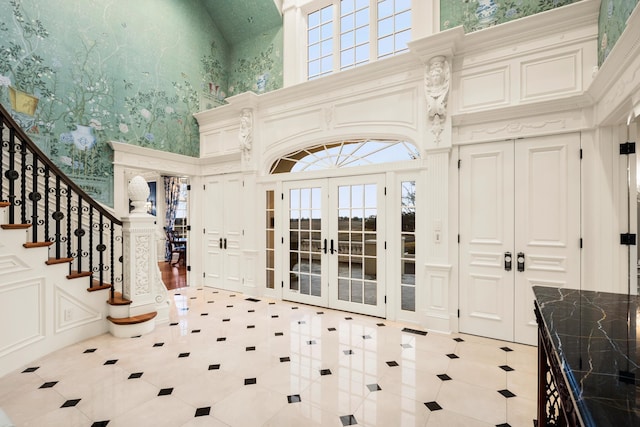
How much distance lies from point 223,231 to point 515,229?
16.2 ft

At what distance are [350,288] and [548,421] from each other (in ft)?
10.2

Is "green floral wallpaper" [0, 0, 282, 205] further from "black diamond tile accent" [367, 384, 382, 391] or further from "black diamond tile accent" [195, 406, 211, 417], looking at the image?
"black diamond tile accent" [367, 384, 382, 391]

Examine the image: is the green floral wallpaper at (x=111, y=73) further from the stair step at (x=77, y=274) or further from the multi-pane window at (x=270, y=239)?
the multi-pane window at (x=270, y=239)

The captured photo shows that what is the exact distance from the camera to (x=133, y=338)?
3.77m

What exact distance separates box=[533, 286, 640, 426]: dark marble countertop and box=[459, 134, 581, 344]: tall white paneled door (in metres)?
1.74

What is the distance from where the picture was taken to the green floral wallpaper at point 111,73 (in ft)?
13.8

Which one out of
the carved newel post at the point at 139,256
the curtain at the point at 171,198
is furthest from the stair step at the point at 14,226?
the curtain at the point at 171,198

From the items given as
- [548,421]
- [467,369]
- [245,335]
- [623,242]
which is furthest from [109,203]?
[623,242]

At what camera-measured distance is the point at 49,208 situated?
4324 mm

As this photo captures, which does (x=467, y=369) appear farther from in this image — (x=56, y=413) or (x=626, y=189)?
(x=56, y=413)

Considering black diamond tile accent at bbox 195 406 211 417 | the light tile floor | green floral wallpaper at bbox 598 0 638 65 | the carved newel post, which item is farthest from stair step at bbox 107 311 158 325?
green floral wallpaper at bbox 598 0 638 65

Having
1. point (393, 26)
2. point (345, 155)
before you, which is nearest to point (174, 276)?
point (345, 155)

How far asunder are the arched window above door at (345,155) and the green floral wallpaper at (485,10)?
1.75m

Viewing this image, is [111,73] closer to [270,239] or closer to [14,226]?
[14,226]
